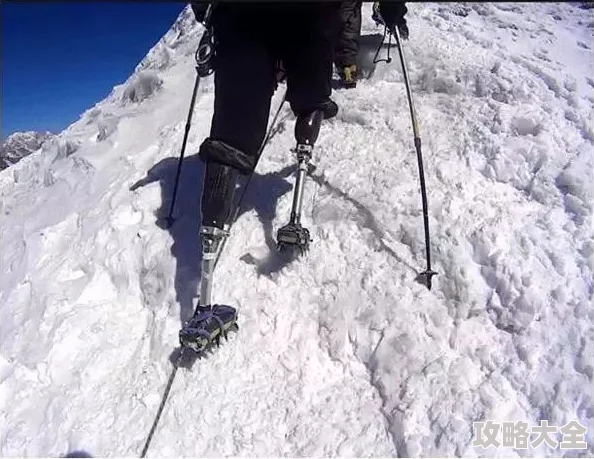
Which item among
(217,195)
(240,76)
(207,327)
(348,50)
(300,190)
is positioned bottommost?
(207,327)

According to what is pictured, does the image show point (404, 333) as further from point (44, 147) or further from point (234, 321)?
point (44, 147)

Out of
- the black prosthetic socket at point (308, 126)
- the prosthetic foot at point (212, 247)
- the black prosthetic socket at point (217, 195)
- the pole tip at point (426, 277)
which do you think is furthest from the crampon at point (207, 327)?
the black prosthetic socket at point (308, 126)

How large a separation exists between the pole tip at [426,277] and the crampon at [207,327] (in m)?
1.49

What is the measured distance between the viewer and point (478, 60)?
6.32 meters

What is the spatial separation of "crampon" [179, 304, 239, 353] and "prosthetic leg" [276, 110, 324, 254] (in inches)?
28.9

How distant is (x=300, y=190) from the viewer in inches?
191

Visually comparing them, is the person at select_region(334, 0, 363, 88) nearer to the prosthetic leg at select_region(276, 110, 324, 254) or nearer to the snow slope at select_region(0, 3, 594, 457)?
the snow slope at select_region(0, 3, 594, 457)

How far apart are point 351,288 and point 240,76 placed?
1919mm

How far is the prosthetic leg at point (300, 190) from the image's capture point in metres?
4.61

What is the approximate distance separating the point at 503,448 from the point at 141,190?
4.20 meters

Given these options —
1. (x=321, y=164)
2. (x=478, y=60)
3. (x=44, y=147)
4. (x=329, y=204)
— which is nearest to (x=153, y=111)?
(x=44, y=147)

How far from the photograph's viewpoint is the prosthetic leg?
4.61 metres

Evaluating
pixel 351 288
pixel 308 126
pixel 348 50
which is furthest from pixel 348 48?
pixel 351 288

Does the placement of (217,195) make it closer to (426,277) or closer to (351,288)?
(351,288)
